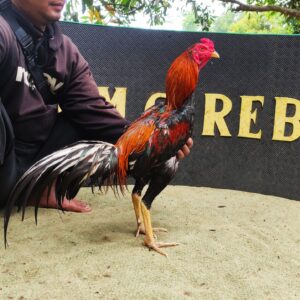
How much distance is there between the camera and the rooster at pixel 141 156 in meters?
2.06

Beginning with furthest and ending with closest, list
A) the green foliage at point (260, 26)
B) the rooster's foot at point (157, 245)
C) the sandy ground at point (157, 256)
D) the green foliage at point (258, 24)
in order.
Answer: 1. the green foliage at point (260, 26)
2. the green foliage at point (258, 24)
3. the rooster's foot at point (157, 245)
4. the sandy ground at point (157, 256)

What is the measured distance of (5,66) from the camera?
7.25 feet

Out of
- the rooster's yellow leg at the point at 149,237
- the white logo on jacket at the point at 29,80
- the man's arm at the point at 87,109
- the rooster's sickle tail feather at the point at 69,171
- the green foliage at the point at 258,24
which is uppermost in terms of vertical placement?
the green foliage at the point at 258,24

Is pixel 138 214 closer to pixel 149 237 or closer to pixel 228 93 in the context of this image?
pixel 149 237

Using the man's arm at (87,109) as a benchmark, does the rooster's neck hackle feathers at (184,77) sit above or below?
above

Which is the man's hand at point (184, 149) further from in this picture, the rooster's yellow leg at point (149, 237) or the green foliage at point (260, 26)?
the green foliage at point (260, 26)

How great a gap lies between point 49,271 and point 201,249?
2.60 feet

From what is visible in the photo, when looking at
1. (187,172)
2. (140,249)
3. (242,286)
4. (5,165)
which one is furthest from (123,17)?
(242,286)

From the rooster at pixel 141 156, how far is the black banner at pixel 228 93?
125 centimetres

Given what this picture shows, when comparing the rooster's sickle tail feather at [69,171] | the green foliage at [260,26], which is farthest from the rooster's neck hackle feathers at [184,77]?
the green foliage at [260,26]

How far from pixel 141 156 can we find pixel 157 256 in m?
0.51

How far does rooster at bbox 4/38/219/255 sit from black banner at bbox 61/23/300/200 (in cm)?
125

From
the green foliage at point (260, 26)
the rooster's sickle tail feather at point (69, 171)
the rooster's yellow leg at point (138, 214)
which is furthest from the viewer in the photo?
the green foliage at point (260, 26)

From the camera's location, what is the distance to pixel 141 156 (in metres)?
2.20
